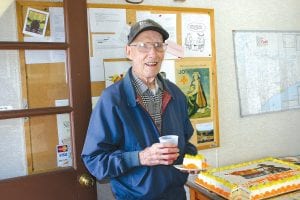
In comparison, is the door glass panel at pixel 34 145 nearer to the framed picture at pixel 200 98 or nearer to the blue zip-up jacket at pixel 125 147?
the blue zip-up jacket at pixel 125 147

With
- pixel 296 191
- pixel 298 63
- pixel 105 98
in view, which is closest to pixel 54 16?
pixel 105 98

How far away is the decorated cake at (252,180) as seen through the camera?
1.56 m

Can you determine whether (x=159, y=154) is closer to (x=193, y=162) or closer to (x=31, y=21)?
(x=193, y=162)

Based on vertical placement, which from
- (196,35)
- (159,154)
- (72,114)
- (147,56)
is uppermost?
(196,35)

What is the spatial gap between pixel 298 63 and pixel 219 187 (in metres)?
1.45

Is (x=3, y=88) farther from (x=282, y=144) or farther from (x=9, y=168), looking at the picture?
(x=282, y=144)

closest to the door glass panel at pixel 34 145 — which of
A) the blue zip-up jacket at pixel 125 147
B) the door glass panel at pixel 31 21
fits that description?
the blue zip-up jacket at pixel 125 147

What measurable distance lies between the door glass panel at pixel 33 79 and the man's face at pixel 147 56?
0.41 meters

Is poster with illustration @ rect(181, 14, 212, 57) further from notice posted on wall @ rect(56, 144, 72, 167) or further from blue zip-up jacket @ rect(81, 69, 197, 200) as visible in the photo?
notice posted on wall @ rect(56, 144, 72, 167)

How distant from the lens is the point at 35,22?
5.15 feet

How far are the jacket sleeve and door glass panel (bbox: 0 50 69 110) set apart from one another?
1.14ft

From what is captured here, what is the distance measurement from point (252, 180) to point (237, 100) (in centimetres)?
74

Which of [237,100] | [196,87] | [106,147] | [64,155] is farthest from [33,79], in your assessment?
[237,100]

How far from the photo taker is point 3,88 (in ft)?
4.97
